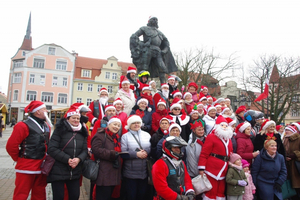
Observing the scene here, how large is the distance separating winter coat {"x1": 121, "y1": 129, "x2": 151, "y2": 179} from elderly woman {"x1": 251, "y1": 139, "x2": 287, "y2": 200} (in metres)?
2.22

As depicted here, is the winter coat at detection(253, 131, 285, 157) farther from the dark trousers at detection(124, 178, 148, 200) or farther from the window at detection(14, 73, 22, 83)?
the window at detection(14, 73, 22, 83)

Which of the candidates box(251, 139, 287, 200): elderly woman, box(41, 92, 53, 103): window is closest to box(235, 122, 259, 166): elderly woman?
box(251, 139, 287, 200): elderly woman

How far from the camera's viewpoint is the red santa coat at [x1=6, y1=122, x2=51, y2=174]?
12.0ft

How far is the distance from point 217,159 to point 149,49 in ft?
17.8

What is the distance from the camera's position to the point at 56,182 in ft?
→ 11.8

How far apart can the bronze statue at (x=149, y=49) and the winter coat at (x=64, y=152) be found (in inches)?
201

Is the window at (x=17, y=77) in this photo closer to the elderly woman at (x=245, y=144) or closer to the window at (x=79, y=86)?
the window at (x=79, y=86)

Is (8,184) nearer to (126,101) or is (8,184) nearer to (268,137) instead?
(126,101)

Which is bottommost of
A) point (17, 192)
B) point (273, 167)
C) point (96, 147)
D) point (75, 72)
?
point (17, 192)

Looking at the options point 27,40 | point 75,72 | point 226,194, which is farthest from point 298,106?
point 27,40

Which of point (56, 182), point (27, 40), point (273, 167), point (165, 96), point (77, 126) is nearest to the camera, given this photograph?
point (56, 182)

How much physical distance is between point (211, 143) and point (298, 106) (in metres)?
26.3

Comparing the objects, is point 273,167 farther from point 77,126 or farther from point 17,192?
point 17,192

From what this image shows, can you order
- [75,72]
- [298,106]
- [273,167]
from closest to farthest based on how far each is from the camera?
[273,167] < [298,106] < [75,72]
